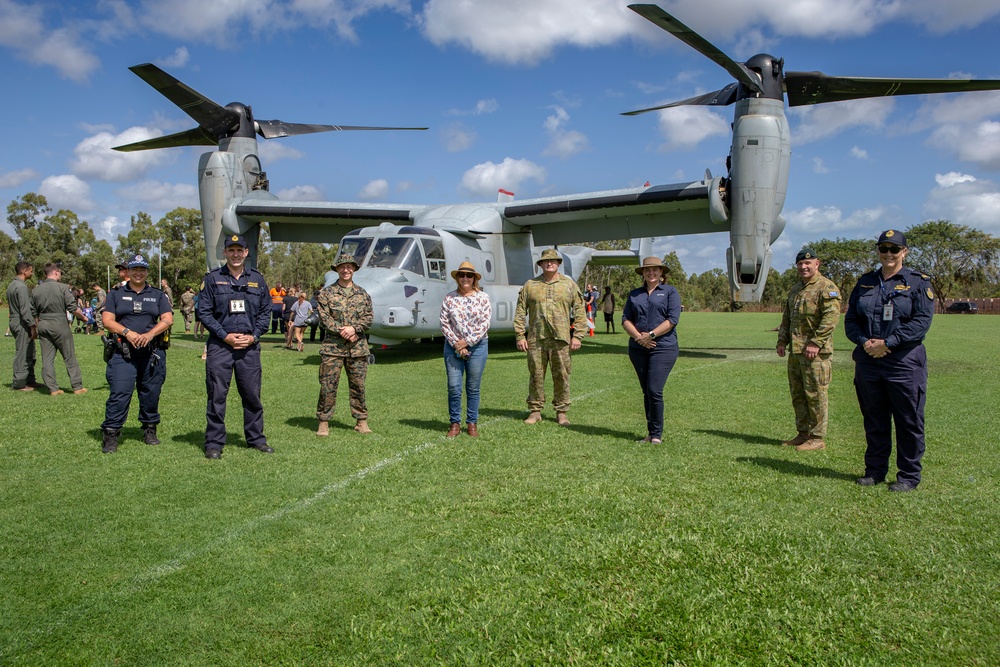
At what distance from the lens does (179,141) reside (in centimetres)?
1730

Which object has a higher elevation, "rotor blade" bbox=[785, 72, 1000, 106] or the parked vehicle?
"rotor blade" bbox=[785, 72, 1000, 106]

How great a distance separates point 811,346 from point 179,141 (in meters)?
16.6

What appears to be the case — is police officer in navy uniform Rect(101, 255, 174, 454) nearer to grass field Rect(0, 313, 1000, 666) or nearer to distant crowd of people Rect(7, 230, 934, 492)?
distant crowd of people Rect(7, 230, 934, 492)

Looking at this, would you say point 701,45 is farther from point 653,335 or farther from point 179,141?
point 179,141

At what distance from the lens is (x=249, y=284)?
599 centimetres

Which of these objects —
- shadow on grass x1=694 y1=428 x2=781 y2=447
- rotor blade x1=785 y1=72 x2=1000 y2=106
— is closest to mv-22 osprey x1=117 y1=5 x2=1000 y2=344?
rotor blade x1=785 y1=72 x2=1000 y2=106

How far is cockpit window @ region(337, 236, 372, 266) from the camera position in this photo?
492 inches

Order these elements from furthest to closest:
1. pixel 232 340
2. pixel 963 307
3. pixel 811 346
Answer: pixel 963 307 < pixel 811 346 < pixel 232 340

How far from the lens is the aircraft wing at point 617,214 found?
14.0 m

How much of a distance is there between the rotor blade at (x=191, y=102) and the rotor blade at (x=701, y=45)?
9.99 meters

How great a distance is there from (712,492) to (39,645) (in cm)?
393

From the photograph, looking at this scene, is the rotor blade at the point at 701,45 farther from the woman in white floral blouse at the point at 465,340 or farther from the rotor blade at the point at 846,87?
the woman in white floral blouse at the point at 465,340

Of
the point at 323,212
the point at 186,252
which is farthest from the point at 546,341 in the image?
the point at 186,252

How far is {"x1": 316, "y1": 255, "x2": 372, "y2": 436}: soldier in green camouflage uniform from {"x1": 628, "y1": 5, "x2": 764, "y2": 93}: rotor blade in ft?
23.1
